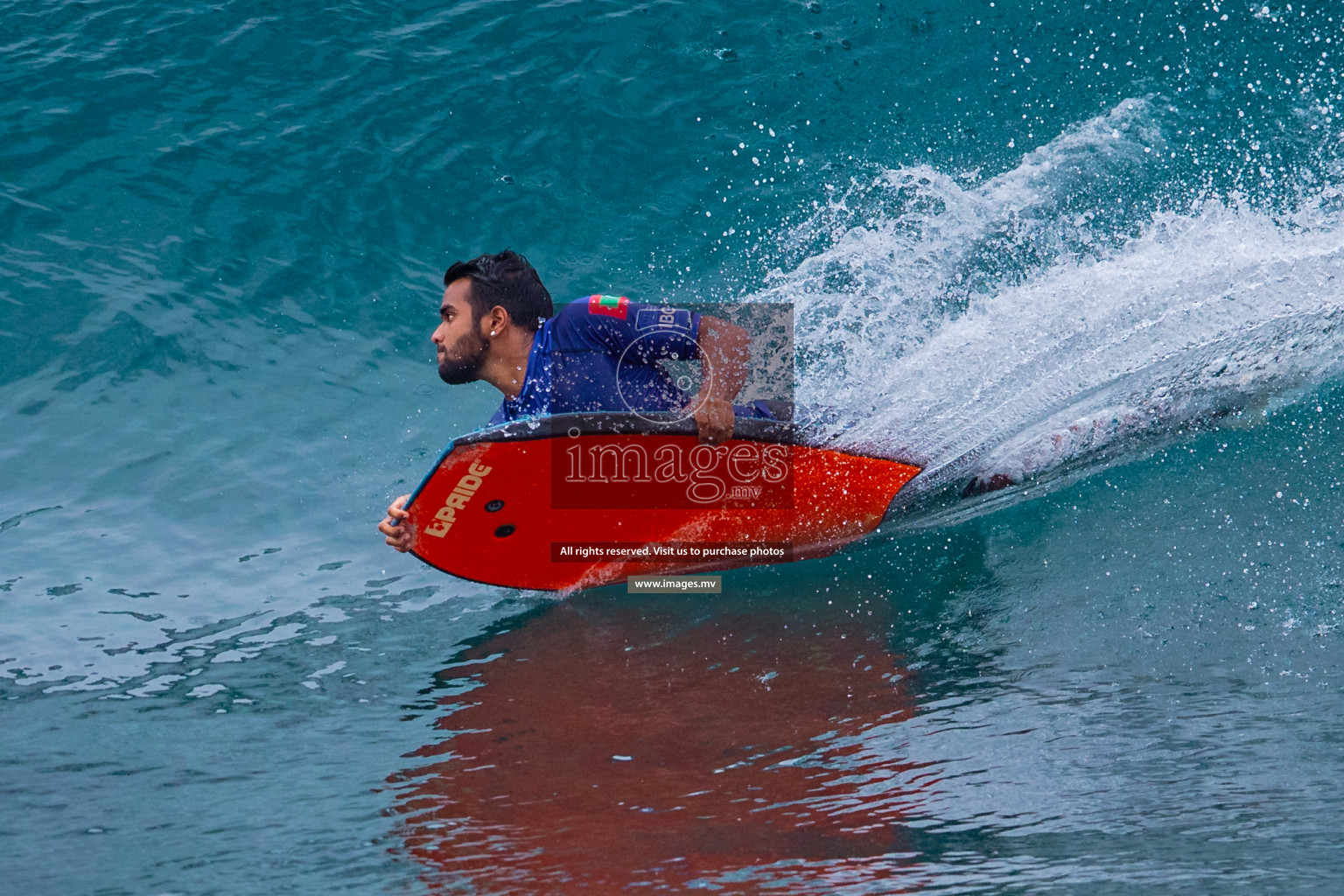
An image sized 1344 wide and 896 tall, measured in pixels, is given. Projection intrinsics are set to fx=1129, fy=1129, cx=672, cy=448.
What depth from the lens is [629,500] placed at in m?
4.45

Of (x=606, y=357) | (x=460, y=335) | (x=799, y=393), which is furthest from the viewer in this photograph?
(x=799, y=393)

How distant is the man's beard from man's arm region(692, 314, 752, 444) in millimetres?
898

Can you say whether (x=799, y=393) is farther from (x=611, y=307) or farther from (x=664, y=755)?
(x=664, y=755)

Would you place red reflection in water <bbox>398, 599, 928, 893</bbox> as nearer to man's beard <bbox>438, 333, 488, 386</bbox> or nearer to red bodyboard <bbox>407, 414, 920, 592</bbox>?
red bodyboard <bbox>407, 414, 920, 592</bbox>

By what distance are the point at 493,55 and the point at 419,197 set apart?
5.13 feet

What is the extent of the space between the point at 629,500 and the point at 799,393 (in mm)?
1124

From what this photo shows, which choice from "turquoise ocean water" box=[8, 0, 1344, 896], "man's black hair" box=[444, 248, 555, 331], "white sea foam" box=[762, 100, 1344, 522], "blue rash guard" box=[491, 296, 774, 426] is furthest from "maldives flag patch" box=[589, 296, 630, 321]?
"turquoise ocean water" box=[8, 0, 1344, 896]

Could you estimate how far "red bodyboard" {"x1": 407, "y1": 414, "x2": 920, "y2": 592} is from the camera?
163 inches

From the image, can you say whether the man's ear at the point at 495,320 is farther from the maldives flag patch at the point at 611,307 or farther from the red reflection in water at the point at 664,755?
the red reflection in water at the point at 664,755

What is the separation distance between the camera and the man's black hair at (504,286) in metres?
4.37

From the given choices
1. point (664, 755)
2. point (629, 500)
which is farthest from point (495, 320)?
point (664, 755)

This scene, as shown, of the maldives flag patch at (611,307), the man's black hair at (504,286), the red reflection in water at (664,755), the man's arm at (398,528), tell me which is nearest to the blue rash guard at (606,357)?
the maldives flag patch at (611,307)

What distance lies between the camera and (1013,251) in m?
6.79

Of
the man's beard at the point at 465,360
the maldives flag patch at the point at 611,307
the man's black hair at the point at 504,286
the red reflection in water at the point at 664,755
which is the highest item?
the man's black hair at the point at 504,286
